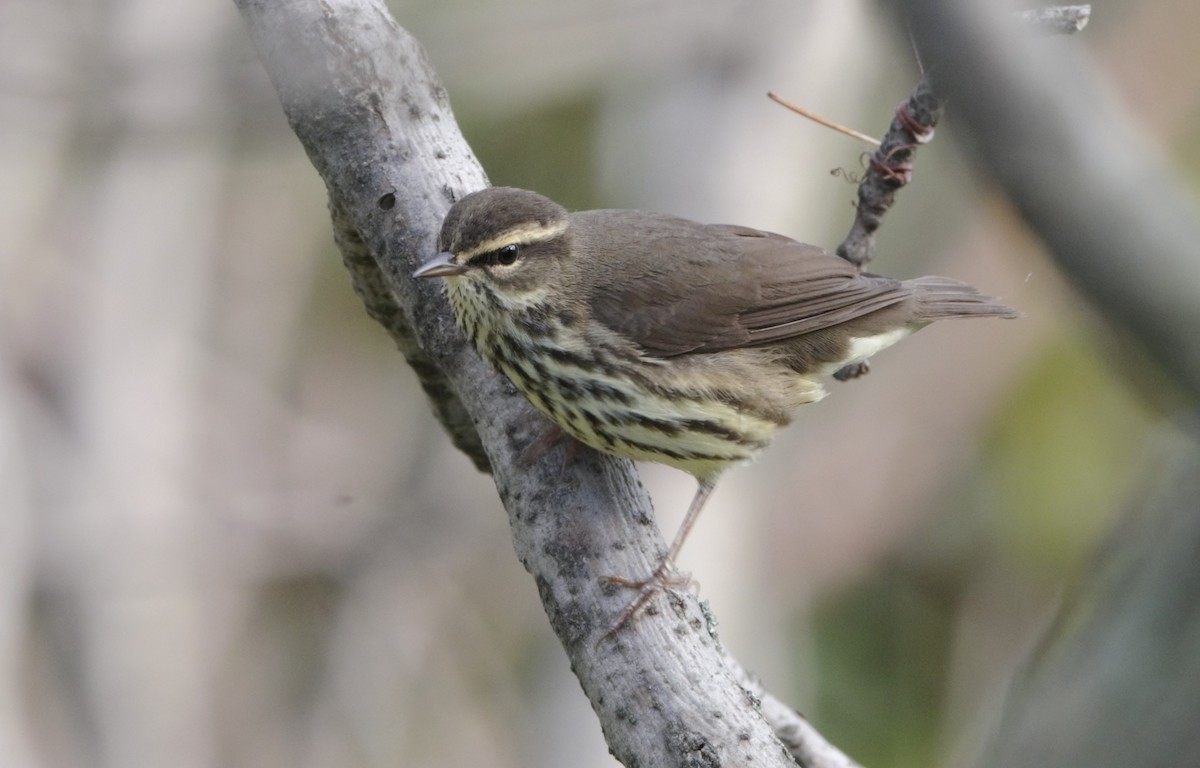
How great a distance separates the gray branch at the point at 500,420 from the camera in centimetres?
308

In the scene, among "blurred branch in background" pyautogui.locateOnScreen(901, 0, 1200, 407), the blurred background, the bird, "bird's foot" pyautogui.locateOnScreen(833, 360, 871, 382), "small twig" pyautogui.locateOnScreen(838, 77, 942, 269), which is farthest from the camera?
the blurred background

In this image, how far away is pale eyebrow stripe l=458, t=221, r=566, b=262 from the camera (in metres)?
3.85

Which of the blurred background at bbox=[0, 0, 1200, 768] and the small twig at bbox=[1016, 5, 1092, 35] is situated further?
Answer: the blurred background at bbox=[0, 0, 1200, 768]

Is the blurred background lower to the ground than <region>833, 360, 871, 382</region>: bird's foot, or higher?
lower

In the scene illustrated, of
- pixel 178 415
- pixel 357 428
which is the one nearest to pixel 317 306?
pixel 357 428

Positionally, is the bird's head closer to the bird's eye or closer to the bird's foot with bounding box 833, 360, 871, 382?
the bird's eye

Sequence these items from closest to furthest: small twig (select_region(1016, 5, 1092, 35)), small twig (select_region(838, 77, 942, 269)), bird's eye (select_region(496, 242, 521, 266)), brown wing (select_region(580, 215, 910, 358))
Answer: small twig (select_region(1016, 5, 1092, 35))
small twig (select_region(838, 77, 942, 269))
bird's eye (select_region(496, 242, 521, 266))
brown wing (select_region(580, 215, 910, 358))

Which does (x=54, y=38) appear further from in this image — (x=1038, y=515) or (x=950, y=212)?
(x=1038, y=515)

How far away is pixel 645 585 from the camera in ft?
10.9

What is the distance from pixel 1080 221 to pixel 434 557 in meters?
7.18

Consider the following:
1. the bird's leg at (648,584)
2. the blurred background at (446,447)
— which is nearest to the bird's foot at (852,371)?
the bird's leg at (648,584)

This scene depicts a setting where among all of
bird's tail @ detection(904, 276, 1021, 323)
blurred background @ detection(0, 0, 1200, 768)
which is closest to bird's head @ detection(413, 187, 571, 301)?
bird's tail @ detection(904, 276, 1021, 323)

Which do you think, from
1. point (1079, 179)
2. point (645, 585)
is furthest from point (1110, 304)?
point (645, 585)

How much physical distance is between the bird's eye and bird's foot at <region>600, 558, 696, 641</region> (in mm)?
1210
